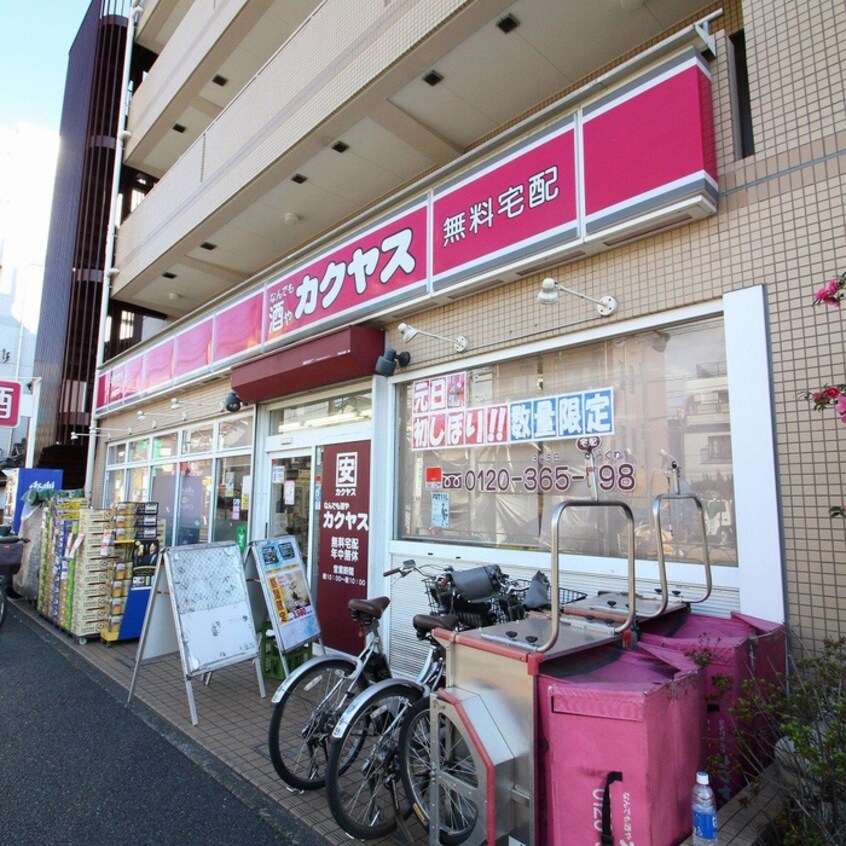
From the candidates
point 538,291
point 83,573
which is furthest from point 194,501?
point 538,291

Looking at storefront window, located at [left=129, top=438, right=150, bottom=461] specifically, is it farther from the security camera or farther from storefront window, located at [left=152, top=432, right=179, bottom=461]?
the security camera

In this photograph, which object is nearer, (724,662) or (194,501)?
(724,662)

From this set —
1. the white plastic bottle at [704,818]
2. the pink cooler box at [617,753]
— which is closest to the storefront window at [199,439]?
the pink cooler box at [617,753]

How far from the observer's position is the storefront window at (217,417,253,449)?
29.3 ft

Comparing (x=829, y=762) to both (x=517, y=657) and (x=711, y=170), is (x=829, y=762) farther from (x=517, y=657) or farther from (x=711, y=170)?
(x=711, y=170)

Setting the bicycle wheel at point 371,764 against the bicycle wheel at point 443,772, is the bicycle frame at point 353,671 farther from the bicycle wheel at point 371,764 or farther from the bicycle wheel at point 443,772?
the bicycle wheel at point 443,772

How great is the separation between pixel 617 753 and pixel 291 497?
20.3ft

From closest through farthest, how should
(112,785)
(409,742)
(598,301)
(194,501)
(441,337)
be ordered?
(409,742), (112,785), (598,301), (441,337), (194,501)

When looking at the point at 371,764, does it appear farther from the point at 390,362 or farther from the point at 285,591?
the point at 390,362

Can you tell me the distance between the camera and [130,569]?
771cm

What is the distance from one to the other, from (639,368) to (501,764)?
303cm

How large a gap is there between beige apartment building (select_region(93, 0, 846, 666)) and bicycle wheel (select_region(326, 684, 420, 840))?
1.74 metres

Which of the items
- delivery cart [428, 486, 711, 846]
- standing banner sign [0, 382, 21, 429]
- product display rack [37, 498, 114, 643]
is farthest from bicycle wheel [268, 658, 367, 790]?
standing banner sign [0, 382, 21, 429]

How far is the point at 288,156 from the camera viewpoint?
690cm
